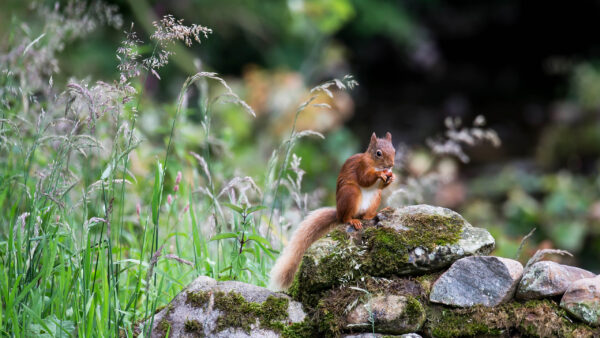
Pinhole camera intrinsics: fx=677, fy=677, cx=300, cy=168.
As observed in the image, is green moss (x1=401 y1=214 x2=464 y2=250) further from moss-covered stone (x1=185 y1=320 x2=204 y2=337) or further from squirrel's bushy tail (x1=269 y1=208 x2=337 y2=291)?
moss-covered stone (x1=185 y1=320 x2=204 y2=337)

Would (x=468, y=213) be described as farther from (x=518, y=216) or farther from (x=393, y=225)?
(x=393, y=225)

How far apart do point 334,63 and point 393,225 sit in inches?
254

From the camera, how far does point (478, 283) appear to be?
2074mm

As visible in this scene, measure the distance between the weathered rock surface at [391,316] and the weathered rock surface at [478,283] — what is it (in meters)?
0.08

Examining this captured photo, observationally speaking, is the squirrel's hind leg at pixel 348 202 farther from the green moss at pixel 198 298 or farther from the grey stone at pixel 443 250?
the green moss at pixel 198 298

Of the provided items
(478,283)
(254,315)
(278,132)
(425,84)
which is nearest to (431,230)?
(478,283)

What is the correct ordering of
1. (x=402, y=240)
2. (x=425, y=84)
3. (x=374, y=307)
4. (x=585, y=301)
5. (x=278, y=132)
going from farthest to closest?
1. (x=425, y=84)
2. (x=278, y=132)
3. (x=402, y=240)
4. (x=374, y=307)
5. (x=585, y=301)

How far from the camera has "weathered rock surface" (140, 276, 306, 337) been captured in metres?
2.11

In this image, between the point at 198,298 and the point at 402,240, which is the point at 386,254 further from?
the point at 198,298

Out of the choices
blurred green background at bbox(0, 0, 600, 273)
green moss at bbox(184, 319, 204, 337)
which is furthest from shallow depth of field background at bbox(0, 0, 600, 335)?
green moss at bbox(184, 319, 204, 337)

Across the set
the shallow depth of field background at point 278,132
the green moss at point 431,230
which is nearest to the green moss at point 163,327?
the shallow depth of field background at point 278,132

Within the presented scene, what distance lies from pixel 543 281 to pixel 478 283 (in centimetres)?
19

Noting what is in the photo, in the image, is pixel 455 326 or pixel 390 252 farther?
pixel 390 252

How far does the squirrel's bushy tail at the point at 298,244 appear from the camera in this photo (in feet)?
7.50
